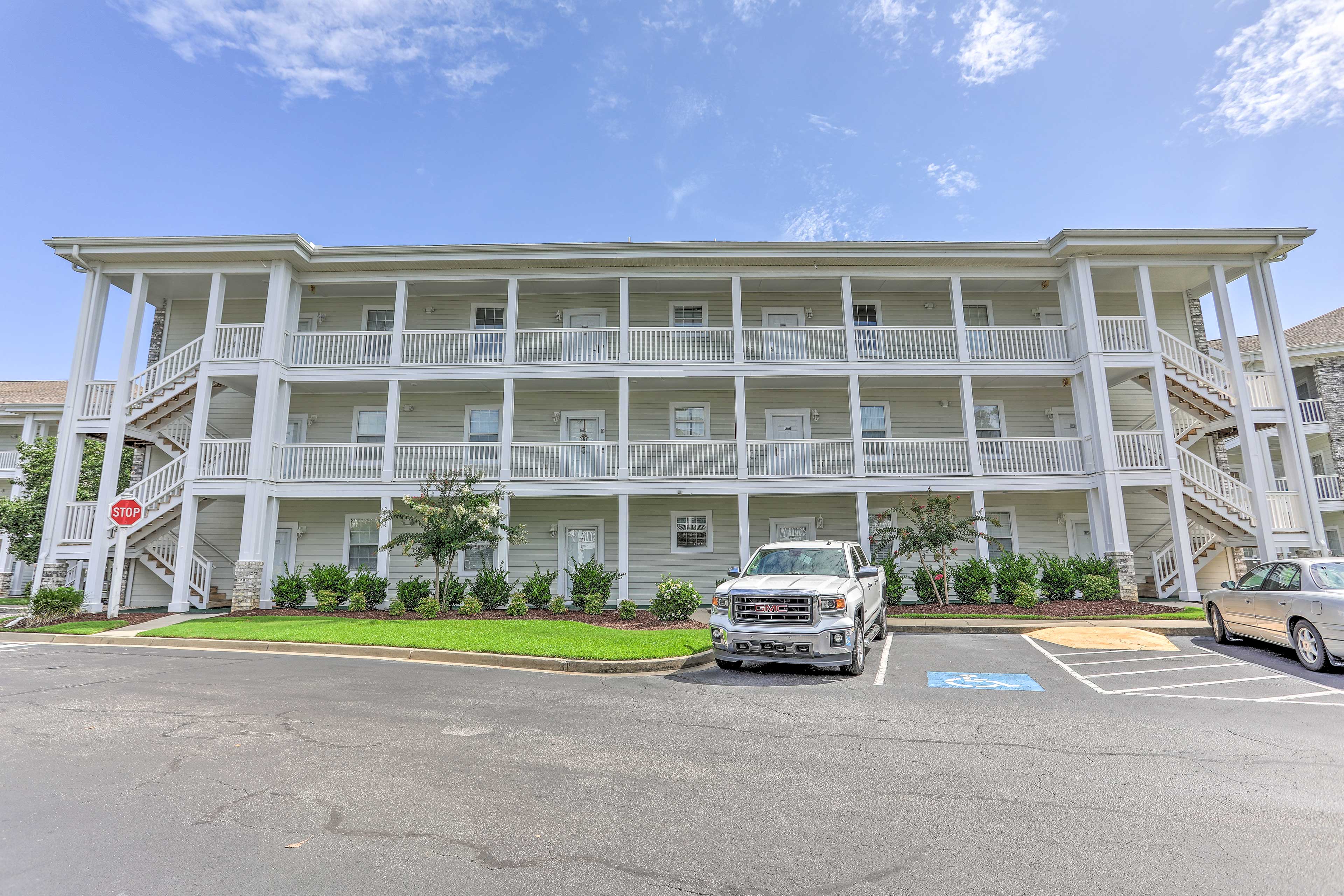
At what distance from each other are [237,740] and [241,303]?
18.0m

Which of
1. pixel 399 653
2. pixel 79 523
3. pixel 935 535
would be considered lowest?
pixel 399 653

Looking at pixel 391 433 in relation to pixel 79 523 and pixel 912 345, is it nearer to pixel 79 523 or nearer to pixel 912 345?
pixel 79 523

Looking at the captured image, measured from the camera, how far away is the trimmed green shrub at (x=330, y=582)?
15859mm

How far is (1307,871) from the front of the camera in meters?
3.31

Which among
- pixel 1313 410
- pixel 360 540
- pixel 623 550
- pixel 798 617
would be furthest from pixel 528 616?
pixel 1313 410

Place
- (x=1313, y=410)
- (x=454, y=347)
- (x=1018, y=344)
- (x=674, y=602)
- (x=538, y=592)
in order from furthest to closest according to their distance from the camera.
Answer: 1. (x=1313, y=410)
2. (x=454, y=347)
3. (x=1018, y=344)
4. (x=538, y=592)
5. (x=674, y=602)

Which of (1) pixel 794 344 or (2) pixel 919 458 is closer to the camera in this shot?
Answer: (2) pixel 919 458

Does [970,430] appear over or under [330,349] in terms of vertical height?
under

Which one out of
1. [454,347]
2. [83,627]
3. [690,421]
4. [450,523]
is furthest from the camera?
[690,421]

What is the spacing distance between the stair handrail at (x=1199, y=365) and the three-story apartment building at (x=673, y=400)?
3.7 inches

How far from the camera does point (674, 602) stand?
13953 mm

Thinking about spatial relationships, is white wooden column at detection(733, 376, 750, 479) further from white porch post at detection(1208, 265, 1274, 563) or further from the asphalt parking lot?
white porch post at detection(1208, 265, 1274, 563)

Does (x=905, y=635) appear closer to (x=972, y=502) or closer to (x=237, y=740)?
(x=972, y=502)

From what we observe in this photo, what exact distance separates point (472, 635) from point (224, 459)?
→ 9.72 meters
